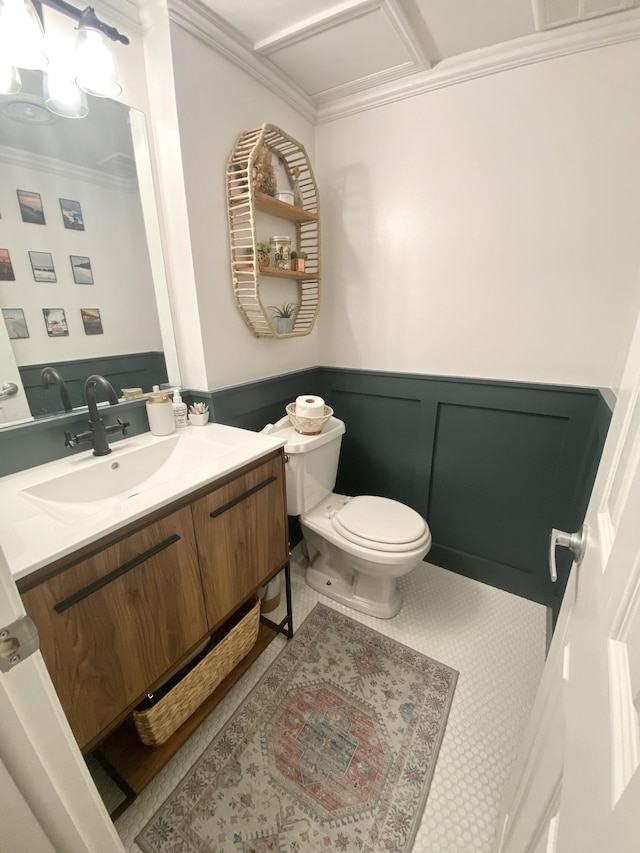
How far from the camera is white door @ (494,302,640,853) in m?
0.29

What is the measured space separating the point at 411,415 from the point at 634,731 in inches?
62.0

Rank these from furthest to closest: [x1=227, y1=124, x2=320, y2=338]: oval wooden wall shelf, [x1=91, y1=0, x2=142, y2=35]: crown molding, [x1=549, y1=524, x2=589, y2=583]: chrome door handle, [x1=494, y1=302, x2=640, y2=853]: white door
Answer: [x1=227, y1=124, x2=320, y2=338]: oval wooden wall shelf
[x1=91, y1=0, x2=142, y2=35]: crown molding
[x1=549, y1=524, x2=589, y2=583]: chrome door handle
[x1=494, y1=302, x2=640, y2=853]: white door

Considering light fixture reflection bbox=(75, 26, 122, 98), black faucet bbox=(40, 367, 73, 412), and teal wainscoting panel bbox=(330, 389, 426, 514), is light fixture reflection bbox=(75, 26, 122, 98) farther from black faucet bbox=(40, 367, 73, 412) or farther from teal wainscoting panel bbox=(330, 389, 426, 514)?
teal wainscoting panel bbox=(330, 389, 426, 514)

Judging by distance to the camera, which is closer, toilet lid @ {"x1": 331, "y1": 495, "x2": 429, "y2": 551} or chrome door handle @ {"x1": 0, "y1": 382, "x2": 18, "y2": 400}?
chrome door handle @ {"x1": 0, "y1": 382, "x2": 18, "y2": 400}

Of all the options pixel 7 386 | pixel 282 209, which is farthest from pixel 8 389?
pixel 282 209

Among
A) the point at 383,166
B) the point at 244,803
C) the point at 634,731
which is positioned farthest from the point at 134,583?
the point at 383,166

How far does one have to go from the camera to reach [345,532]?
150 centimetres

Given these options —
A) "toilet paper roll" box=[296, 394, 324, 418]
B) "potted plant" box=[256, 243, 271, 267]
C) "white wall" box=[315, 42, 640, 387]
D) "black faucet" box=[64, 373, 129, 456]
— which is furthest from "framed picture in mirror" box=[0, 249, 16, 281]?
"white wall" box=[315, 42, 640, 387]

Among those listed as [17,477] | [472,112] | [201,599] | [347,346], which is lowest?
[201,599]

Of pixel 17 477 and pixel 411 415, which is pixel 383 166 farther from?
pixel 17 477

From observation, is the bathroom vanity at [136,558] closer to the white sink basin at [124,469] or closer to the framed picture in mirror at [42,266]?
the white sink basin at [124,469]

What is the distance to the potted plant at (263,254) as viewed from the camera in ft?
4.68

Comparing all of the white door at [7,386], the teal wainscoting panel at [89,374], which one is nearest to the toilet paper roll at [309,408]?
the teal wainscoting panel at [89,374]

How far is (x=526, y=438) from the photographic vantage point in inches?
60.7
